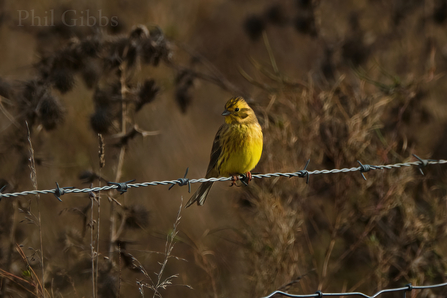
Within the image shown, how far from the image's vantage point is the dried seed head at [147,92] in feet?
14.8

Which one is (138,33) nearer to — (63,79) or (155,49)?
(155,49)

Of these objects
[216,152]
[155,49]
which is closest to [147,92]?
[155,49]

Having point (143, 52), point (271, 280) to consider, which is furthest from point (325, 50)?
point (271, 280)

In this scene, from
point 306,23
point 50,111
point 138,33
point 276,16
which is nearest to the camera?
point 50,111

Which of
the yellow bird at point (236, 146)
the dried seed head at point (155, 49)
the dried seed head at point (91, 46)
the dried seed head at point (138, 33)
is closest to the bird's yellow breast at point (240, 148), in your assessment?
the yellow bird at point (236, 146)

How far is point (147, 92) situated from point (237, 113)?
0.90 m

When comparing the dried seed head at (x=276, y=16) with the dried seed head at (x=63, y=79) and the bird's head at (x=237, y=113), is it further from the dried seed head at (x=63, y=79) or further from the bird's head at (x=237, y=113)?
the dried seed head at (x=63, y=79)

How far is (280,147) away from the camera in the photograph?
5.42 meters

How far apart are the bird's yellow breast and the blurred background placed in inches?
30.7

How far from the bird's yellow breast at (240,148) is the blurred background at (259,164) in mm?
779

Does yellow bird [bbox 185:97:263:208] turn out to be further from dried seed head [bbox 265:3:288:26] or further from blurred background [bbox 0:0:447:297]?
dried seed head [bbox 265:3:288:26]

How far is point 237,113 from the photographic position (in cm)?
460

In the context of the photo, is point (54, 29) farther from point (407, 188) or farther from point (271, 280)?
point (407, 188)

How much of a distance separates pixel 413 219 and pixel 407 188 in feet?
1.50
